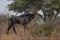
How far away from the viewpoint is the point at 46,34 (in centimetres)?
1030

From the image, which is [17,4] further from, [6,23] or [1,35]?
[1,35]

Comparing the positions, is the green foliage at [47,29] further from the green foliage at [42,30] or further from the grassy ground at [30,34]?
the grassy ground at [30,34]

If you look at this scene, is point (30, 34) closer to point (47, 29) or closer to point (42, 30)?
Answer: point (42, 30)

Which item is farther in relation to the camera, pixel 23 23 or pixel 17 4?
pixel 17 4

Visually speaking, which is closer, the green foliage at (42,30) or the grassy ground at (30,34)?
the grassy ground at (30,34)

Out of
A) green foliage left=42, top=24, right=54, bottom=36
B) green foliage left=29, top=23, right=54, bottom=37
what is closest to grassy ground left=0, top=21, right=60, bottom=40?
green foliage left=29, top=23, right=54, bottom=37

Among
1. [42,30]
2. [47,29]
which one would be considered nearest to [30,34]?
[42,30]

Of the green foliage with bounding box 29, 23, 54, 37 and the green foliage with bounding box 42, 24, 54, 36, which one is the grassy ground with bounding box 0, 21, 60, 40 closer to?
the green foliage with bounding box 29, 23, 54, 37

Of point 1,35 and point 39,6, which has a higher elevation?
point 39,6

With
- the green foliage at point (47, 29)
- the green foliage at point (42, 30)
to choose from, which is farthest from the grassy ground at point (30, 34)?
the green foliage at point (47, 29)

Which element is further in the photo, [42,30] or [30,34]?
[42,30]

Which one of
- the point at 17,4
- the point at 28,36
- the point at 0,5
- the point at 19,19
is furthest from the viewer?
the point at 0,5

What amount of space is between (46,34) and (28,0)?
7.61 ft

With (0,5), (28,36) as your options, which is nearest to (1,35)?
(28,36)
